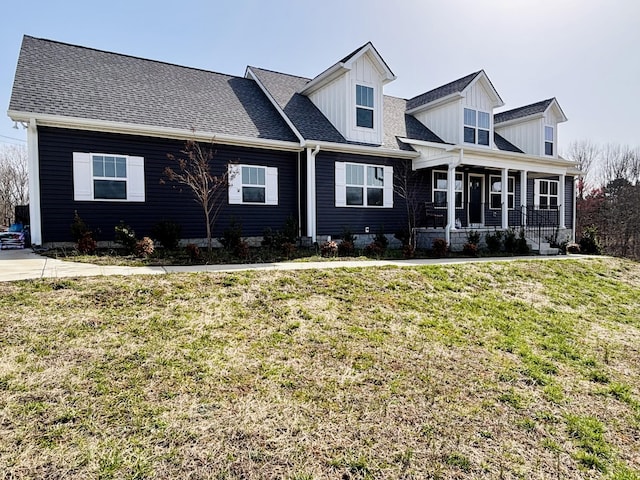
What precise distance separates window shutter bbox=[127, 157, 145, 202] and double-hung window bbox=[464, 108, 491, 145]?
40.8 feet

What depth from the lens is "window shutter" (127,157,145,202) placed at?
10.4 meters

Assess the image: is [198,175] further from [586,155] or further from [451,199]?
[586,155]

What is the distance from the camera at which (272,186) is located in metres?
12.4

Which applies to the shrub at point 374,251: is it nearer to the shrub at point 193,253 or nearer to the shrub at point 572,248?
the shrub at point 193,253

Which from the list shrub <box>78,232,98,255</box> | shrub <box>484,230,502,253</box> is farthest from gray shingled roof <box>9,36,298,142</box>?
shrub <box>484,230,502,253</box>

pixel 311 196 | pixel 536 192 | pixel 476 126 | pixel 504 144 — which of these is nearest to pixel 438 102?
pixel 476 126

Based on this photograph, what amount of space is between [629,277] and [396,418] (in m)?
11.4

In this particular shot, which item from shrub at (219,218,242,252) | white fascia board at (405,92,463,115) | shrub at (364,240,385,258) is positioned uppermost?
white fascia board at (405,92,463,115)

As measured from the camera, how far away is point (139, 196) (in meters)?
10.5

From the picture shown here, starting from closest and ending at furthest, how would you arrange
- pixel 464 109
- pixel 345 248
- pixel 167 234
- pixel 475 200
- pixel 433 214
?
pixel 167 234
pixel 345 248
pixel 433 214
pixel 464 109
pixel 475 200

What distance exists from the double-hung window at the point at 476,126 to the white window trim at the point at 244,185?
8567 millimetres

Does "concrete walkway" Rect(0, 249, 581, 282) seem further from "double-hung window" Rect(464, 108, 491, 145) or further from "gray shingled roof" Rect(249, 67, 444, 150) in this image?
"double-hung window" Rect(464, 108, 491, 145)

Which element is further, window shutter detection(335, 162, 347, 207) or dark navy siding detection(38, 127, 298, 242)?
window shutter detection(335, 162, 347, 207)

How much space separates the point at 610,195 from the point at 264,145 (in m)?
31.7
